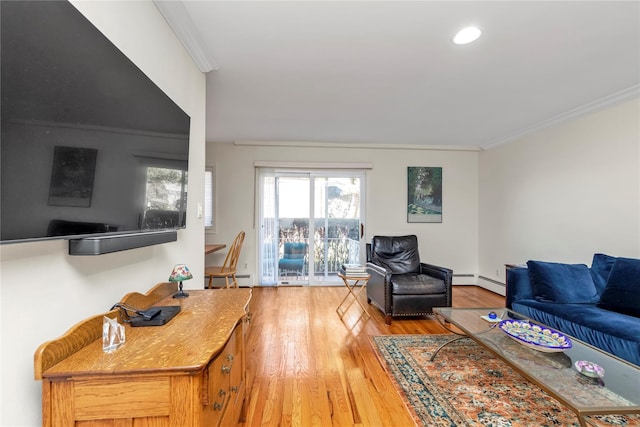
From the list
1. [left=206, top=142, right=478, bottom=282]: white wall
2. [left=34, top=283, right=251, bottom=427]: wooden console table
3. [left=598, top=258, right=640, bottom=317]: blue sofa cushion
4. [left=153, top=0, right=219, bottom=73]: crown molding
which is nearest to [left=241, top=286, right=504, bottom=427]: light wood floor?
[left=34, top=283, right=251, bottom=427]: wooden console table

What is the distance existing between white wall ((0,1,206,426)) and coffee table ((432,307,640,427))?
2.10 metres

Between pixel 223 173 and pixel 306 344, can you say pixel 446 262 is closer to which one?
pixel 306 344

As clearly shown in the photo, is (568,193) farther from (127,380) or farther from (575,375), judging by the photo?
(127,380)

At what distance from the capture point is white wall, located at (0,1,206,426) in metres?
0.79

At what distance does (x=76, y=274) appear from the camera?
1028 mm

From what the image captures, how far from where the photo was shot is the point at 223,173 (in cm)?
467

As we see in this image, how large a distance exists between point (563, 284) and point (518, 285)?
0.36 meters

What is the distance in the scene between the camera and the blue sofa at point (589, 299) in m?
1.91

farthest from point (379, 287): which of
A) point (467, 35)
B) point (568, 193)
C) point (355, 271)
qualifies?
point (467, 35)

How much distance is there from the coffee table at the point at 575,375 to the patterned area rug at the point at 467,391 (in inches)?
10.6

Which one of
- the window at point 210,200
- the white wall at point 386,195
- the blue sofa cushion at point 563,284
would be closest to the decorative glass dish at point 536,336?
the blue sofa cushion at point 563,284

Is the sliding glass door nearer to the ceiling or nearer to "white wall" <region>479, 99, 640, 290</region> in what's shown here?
the ceiling

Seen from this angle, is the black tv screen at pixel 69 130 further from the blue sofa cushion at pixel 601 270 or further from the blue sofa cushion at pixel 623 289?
the blue sofa cushion at pixel 601 270

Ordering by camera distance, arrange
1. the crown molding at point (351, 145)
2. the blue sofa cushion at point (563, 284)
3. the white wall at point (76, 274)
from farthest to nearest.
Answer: the crown molding at point (351, 145), the blue sofa cushion at point (563, 284), the white wall at point (76, 274)
